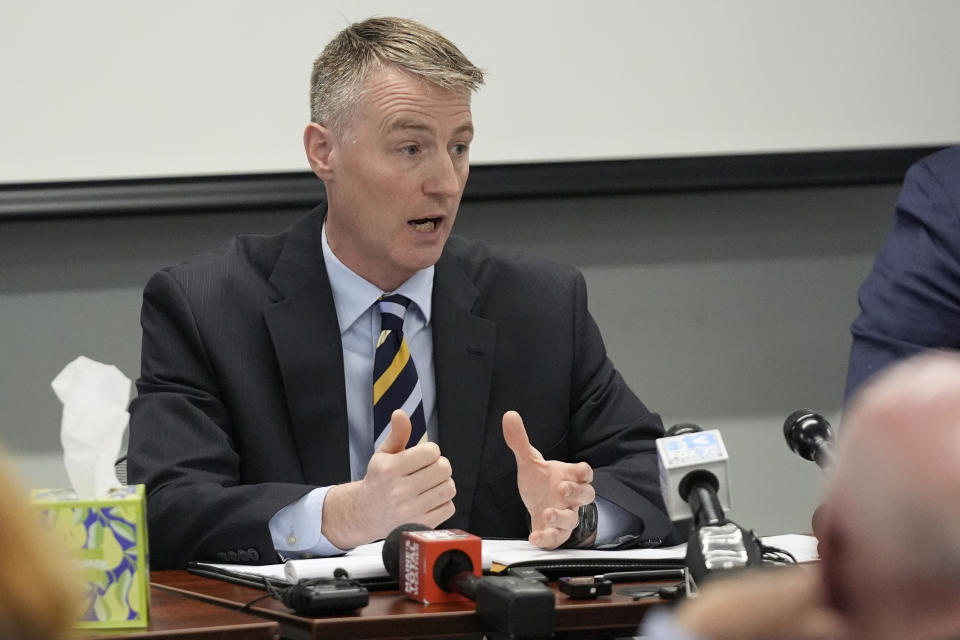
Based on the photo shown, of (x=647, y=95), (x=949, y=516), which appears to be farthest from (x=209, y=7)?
(x=949, y=516)

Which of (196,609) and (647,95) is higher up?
(647,95)

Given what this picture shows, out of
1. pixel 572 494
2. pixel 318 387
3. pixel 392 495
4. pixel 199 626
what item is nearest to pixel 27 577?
pixel 199 626

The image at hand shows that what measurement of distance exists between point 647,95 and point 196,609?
2078 millimetres

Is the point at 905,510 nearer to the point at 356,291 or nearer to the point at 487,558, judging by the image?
the point at 487,558

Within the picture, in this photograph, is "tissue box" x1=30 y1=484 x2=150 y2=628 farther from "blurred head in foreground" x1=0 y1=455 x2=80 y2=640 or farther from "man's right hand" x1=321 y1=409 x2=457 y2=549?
"blurred head in foreground" x1=0 y1=455 x2=80 y2=640

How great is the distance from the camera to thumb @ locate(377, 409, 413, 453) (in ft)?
5.67

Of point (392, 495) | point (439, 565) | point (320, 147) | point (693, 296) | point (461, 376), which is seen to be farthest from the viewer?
point (693, 296)

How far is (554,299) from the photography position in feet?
7.94

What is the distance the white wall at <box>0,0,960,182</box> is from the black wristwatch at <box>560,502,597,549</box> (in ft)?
4.50

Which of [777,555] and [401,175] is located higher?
[401,175]

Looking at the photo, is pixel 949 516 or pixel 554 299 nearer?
pixel 949 516

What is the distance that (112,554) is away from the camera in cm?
131

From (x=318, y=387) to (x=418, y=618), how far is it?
2.86 ft

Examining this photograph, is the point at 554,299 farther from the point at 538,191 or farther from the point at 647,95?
the point at 647,95
